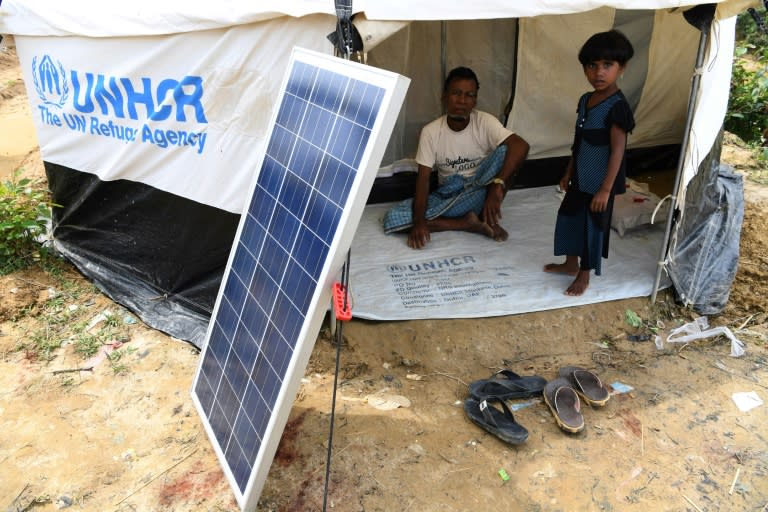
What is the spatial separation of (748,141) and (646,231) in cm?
288

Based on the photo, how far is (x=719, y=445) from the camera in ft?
10.0

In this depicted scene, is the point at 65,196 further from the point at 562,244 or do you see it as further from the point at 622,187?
the point at 622,187

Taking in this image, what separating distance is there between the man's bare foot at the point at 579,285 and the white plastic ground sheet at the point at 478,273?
0.15 ft

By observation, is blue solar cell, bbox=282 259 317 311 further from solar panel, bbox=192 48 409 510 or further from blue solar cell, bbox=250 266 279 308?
blue solar cell, bbox=250 266 279 308

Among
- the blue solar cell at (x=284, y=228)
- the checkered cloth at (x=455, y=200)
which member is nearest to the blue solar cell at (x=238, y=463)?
the blue solar cell at (x=284, y=228)

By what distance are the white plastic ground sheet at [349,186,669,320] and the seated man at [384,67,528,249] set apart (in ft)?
0.35

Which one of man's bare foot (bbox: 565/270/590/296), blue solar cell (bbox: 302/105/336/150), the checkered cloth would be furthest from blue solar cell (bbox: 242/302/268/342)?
man's bare foot (bbox: 565/270/590/296)

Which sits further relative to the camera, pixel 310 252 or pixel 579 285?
pixel 579 285

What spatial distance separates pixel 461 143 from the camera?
466cm

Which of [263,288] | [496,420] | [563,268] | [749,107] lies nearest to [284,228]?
[263,288]

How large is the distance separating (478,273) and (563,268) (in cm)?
58

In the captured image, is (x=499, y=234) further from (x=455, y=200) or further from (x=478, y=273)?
(x=478, y=273)

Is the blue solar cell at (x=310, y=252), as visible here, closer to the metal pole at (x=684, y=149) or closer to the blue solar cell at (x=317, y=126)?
the blue solar cell at (x=317, y=126)

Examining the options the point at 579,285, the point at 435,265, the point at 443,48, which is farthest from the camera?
the point at 443,48
